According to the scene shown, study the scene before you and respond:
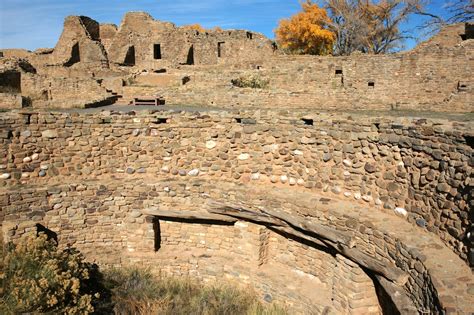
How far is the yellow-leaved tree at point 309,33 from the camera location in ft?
105

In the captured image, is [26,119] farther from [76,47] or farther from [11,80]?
[76,47]

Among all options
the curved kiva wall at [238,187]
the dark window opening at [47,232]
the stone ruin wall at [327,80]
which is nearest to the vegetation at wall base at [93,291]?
the curved kiva wall at [238,187]

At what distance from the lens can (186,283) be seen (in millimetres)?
7477

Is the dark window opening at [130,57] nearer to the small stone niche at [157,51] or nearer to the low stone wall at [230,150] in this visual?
the small stone niche at [157,51]

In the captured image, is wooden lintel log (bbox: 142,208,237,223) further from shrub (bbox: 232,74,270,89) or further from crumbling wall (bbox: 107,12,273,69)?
crumbling wall (bbox: 107,12,273,69)

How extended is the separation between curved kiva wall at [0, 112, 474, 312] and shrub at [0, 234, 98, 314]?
150 cm

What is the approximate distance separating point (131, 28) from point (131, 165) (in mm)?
23364

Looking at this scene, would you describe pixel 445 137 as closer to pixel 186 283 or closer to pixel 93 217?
pixel 186 283

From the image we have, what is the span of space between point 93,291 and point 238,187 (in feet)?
9.99

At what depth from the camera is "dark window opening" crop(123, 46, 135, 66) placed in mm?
26584

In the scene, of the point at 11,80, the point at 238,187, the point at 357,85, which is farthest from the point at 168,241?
the point at 11,80

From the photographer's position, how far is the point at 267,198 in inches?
277

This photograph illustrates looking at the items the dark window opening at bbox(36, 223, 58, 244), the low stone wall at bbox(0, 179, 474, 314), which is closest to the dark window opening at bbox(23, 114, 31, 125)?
the low stone wall at bbox(0, 179, 474, 314)

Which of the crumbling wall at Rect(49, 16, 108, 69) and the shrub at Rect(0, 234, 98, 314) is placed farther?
the crumbling wall at Rect(49, 16, 108, 69)
